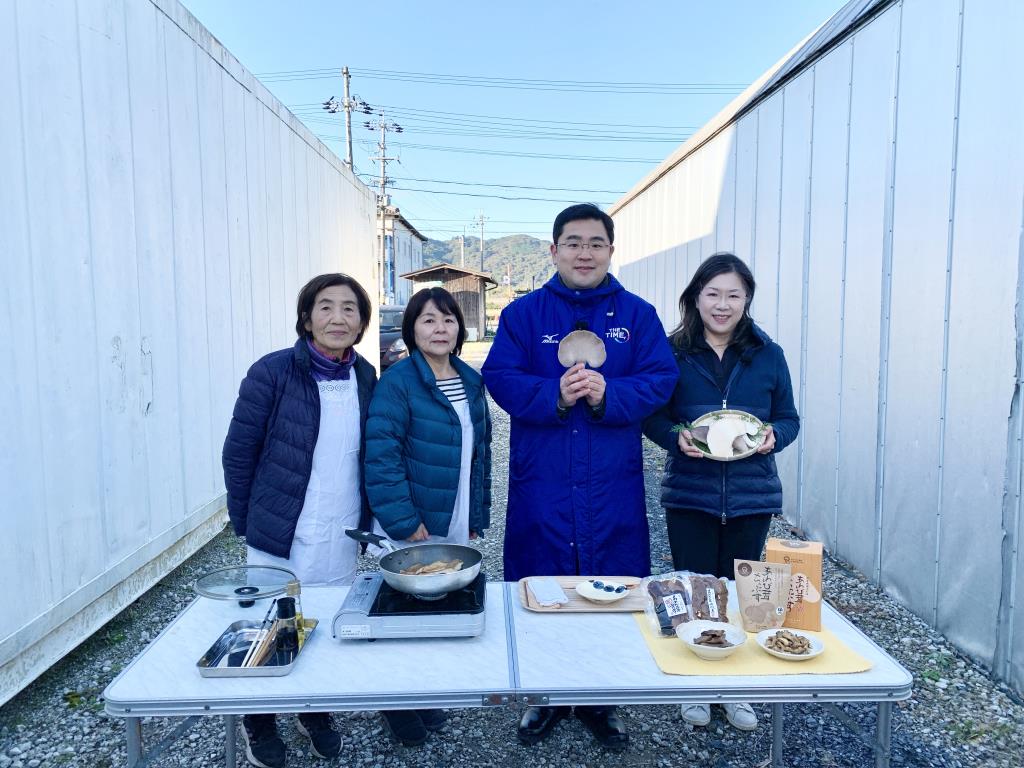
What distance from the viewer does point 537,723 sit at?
264 centimetres

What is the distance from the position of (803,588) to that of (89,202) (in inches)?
131

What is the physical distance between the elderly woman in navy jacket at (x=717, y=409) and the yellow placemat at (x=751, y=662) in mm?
837

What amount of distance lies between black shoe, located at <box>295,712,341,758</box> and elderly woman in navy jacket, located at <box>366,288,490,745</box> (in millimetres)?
213

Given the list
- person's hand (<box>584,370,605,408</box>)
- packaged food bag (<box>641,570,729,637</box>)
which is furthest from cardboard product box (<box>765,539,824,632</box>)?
person's hand (<box>584,370,605,408</box>)

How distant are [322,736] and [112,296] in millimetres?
2275

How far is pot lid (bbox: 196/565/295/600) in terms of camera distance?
6.18 ft

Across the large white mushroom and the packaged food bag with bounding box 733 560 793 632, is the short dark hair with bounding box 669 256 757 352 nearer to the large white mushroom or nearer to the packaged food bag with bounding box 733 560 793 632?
the large white mushroom

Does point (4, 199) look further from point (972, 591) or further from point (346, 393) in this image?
point (972, 591)

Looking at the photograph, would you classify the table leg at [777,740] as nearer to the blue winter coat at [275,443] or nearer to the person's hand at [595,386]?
the person's hand at [595,386]

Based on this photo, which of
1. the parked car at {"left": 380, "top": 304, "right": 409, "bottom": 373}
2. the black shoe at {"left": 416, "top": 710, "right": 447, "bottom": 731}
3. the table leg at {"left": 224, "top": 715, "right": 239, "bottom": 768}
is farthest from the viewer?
the parked car at {"left": 380, "top": 304, "right": 409, "bottom": 373}

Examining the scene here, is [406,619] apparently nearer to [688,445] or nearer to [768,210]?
[688,445]

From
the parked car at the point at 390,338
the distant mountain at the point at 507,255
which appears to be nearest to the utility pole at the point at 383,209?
the parked car at the point at 390,338

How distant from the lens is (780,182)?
17.5 feet

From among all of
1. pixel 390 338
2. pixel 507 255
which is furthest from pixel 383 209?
pixel 507 255
